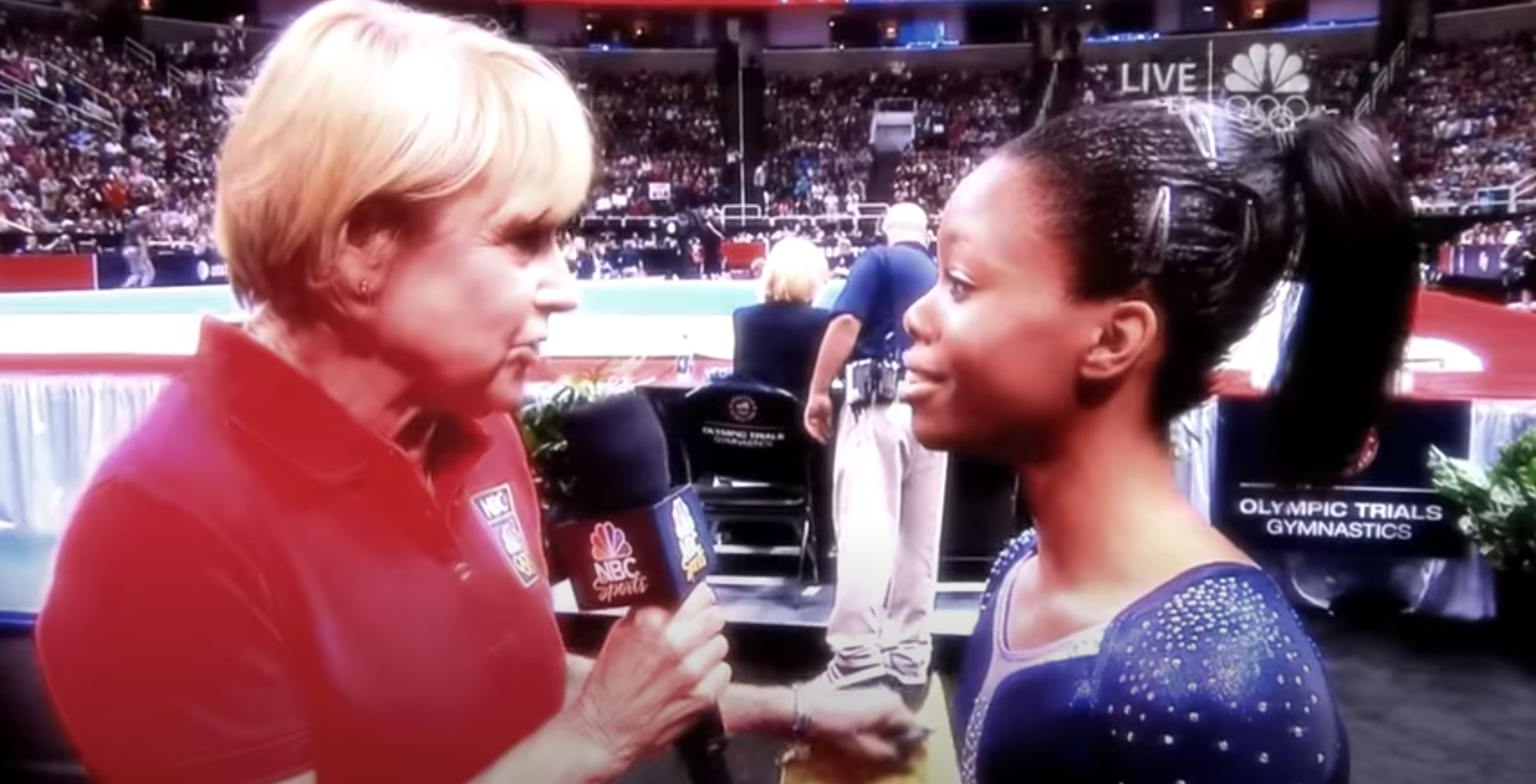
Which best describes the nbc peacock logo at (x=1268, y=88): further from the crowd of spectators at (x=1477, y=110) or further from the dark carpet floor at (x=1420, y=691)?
the crowd of spectators at (x=1477, y=110)

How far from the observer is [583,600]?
0.84 m

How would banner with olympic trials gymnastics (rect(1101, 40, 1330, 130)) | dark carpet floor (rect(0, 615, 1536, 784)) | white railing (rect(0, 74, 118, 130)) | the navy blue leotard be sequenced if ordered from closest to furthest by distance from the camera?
the navy blue leotard
banner with olympic trials gymnastics (rect(1101, 40, 1330, 130))
dark carpet floor (rect(0, 615, 1536, 784))
white railing (rect(0, 74, 118, 130))

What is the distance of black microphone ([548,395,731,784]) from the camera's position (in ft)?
2.62

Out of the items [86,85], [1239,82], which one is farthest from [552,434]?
[86,85]

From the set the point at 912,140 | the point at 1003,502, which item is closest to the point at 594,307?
the point at 912,140

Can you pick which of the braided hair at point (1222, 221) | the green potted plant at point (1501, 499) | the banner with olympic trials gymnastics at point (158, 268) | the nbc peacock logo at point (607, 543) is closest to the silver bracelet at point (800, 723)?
the nbc peacock logo at point (607, 543)

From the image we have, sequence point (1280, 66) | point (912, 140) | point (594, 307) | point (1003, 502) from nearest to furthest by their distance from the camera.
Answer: point (1280, 66) < point (1003, 502) < point (594, 307) < point (912, 140)

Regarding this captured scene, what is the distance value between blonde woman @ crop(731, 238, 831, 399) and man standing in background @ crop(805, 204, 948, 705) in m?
0.27

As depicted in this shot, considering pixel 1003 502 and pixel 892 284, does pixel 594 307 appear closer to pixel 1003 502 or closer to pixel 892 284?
pixel 1003 502

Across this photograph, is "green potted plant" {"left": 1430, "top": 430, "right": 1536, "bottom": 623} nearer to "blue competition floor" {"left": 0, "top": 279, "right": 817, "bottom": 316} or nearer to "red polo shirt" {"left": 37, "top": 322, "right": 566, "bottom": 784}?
"blue competition floor" {"left": 0, "top": 279, "right": 817, "bottom": 316}

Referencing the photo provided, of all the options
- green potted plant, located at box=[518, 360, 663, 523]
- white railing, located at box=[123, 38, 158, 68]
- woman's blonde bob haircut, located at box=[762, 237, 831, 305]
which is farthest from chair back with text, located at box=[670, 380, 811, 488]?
white railing, located at box=[123, 38, 158, 68]

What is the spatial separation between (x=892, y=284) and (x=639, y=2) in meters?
0.63

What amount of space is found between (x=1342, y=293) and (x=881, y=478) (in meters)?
1.16

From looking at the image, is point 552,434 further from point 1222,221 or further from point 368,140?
point 1222,221
